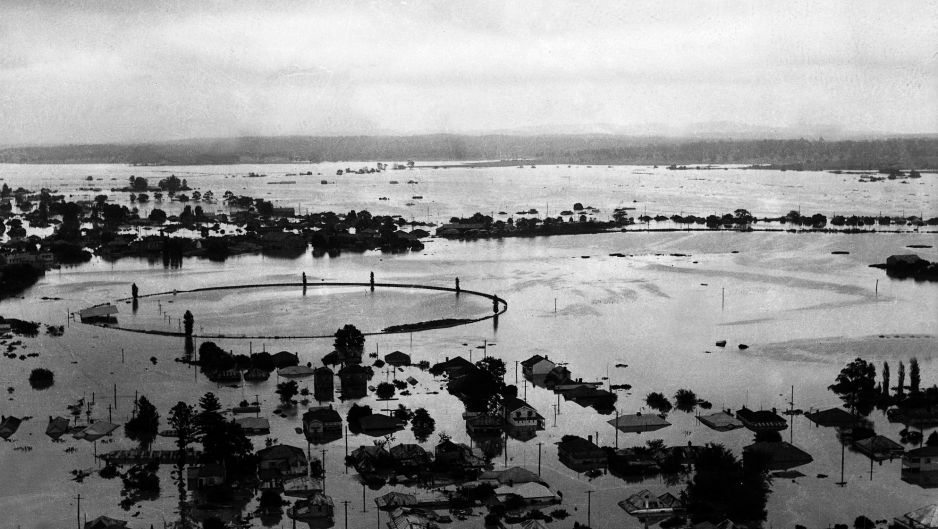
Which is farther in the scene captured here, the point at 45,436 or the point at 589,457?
the point at 45,436

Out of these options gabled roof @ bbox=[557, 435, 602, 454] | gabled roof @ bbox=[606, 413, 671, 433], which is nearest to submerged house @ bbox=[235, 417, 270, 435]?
gabled roof @ bbox=[557, 435, 602, 454]

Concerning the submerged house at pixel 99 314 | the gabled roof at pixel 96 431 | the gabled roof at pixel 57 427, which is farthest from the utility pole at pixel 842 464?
the submerged house at pixel 99 314

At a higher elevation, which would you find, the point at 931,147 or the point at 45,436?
the point at 931,147

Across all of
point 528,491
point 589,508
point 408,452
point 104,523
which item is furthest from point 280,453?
point 589,508

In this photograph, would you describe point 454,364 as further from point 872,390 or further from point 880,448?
point 880,448

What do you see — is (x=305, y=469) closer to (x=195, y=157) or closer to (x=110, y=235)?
(x=110, y=235)

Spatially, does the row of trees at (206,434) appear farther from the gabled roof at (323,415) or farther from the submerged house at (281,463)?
the gabled roof at (323,415)

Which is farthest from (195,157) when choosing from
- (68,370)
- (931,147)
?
(68,370)

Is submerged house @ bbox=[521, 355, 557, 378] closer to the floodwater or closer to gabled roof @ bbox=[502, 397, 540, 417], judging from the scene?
the floodwater
